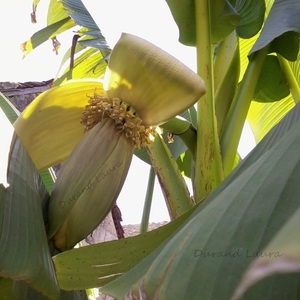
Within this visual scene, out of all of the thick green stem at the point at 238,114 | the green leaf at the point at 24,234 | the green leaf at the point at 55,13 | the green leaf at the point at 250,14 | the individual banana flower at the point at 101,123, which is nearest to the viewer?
the green leaf at the point at 24,234

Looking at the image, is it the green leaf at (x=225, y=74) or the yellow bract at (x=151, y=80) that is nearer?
the yellow bract at (x=151, y=80)

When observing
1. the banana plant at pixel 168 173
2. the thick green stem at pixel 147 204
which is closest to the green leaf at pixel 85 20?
the banana plant at pixel 168 173

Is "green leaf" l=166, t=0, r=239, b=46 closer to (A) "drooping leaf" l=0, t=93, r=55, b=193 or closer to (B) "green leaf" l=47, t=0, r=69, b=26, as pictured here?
(A) "drooping leaf" l=0, t=93, r=55, b=193

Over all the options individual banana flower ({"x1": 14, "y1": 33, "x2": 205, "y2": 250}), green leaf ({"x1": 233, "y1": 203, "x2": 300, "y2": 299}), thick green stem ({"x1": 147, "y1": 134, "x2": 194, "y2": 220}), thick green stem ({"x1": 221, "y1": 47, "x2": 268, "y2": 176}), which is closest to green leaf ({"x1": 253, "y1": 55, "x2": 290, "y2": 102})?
thick green stem ({"x1": 221, "y1": 47, "x2": 268, "y2": 176})

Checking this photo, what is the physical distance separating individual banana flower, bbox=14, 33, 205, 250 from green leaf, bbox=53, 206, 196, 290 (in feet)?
0.11

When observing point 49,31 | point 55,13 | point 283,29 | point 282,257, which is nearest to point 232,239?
point 282,257

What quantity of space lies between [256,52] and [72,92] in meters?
0.35

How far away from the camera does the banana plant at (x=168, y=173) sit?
0.96 feet

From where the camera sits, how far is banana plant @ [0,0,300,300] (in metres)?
0.29

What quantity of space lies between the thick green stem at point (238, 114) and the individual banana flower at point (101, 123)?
184mm

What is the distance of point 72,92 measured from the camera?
73 cm

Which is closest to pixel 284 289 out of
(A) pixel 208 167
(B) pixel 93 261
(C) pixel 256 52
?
(B) pixel 93 261

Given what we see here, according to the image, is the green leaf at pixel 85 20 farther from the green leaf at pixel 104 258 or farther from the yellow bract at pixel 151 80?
the green leaf at pixel 104 258

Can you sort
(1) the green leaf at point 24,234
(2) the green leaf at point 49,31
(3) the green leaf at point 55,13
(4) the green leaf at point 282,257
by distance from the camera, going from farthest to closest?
(3) the green leaf at point 55,13, (2) the green leaf at point 49,31, (1) the green leaf at point 24,234, (4) the green leaf at point 282,257
